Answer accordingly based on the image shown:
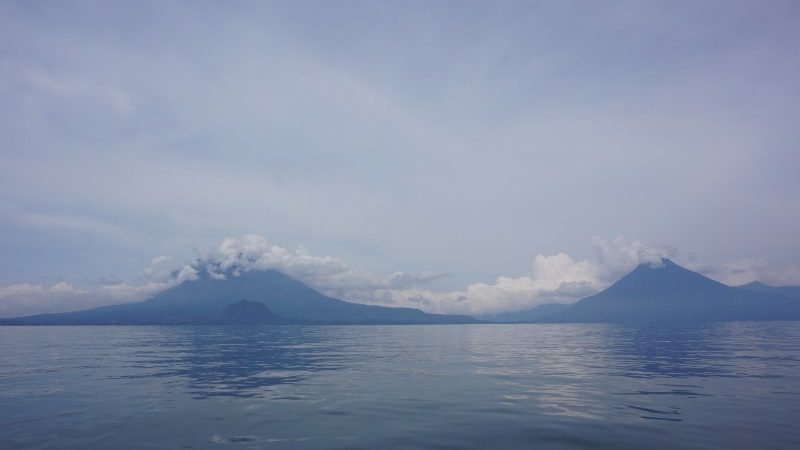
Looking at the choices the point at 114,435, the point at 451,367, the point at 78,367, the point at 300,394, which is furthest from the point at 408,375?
the point at 78,367

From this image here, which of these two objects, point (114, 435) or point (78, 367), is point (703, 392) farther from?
point (78, 367)

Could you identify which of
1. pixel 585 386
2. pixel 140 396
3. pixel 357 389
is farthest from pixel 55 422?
pixel 585 386

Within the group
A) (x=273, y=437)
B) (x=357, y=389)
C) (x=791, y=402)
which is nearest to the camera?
(x=273, y=437)

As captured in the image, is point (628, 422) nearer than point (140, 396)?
Yes

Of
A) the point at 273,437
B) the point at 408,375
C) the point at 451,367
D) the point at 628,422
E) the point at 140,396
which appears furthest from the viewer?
the point at 451,367

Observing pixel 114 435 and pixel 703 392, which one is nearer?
pixel 114 435

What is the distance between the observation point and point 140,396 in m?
33.1

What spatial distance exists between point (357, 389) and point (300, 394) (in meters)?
4.77

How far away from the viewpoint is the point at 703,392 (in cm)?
3366

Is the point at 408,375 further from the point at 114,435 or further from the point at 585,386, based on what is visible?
the point at 114,435

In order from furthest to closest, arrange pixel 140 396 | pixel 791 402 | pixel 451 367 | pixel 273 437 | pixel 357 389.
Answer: pixel 451 367 → pixel 357 389 → pixel 140 396 → pixel 791 402 → pixel 273 437

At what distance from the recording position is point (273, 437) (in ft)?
72.1

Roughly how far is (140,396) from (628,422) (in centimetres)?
3325

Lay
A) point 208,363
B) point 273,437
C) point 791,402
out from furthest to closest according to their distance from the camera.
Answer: point 208,363, point 791,402, point 273,437
